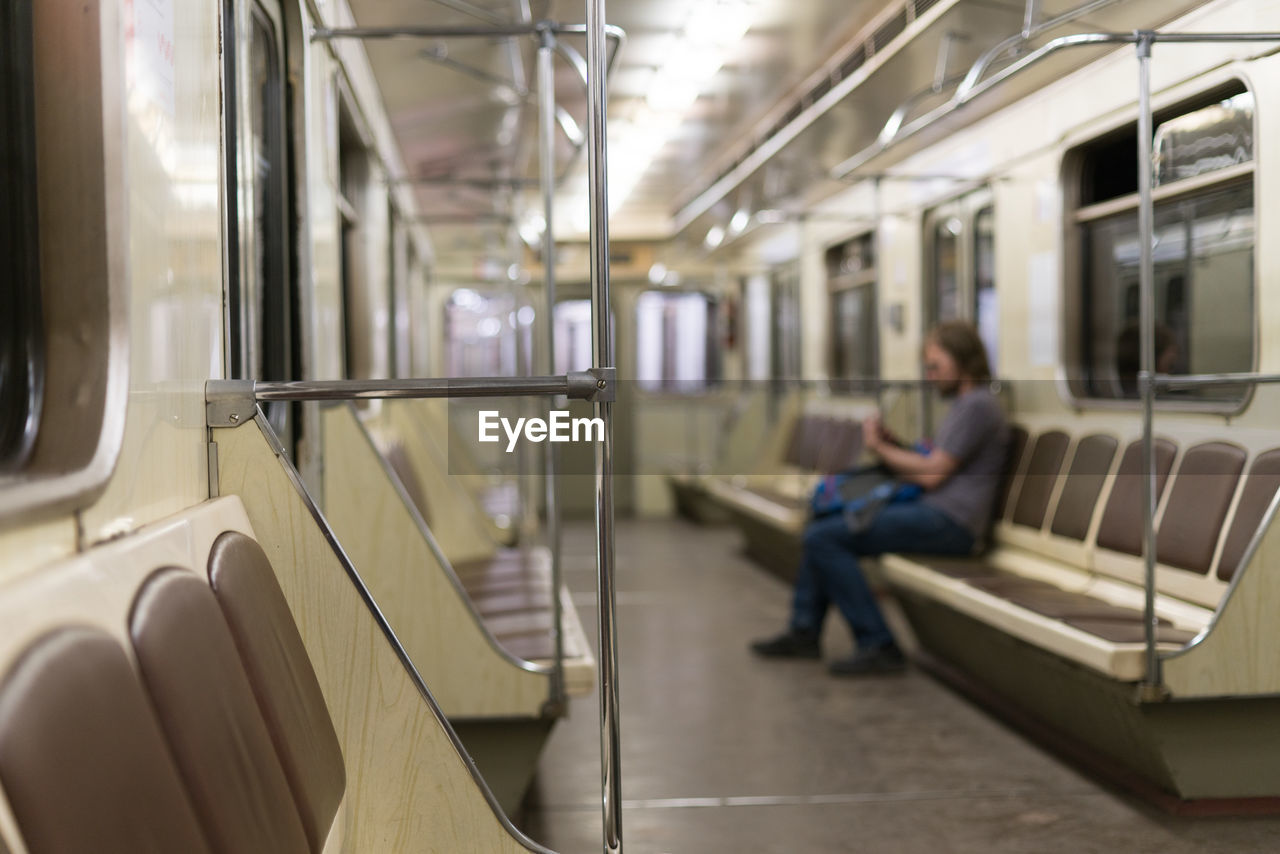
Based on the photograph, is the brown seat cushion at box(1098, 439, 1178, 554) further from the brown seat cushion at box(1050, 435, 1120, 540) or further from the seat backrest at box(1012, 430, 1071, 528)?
the seat backrest at box(1012, 430, 1071, 528)

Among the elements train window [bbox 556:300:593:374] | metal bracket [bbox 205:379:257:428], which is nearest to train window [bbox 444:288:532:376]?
train window [bbox 556:300:593:374]

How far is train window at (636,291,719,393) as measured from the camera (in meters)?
12.0

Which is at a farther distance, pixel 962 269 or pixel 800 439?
pixel 800 439

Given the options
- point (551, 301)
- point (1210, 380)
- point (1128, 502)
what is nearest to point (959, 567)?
point (1128, 502)

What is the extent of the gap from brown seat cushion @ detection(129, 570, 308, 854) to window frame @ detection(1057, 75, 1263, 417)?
10.5 feet

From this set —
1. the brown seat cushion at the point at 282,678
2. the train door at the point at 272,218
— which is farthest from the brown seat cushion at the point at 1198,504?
the brown seat cushion at the point at 282,678

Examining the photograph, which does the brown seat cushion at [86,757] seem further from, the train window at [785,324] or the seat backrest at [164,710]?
the train window at [785,324]

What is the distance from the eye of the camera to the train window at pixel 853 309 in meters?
8.02

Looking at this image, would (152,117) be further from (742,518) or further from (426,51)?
(742,518)

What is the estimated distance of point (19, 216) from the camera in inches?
51.1

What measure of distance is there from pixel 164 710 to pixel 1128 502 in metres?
3.67

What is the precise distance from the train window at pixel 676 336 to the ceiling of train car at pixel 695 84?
2835 millimetres

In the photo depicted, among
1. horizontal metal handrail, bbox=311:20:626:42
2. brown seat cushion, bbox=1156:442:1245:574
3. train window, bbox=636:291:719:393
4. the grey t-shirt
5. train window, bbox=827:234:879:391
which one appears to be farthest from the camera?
train window, bbox=636:291:719:393

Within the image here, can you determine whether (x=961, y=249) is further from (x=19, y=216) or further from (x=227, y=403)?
(x=19, y=216)
